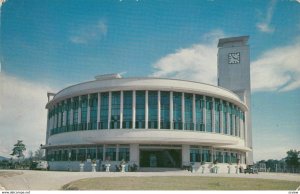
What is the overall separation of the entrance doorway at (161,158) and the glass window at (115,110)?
9.36ft

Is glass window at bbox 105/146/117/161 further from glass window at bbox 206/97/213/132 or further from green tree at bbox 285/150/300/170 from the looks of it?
green tree at bbox 285/150/300/170

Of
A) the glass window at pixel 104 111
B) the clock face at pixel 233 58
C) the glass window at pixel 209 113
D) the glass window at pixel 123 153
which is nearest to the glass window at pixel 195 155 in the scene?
the glass window at pixel 209 113

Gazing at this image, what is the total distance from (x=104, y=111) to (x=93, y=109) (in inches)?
41.4

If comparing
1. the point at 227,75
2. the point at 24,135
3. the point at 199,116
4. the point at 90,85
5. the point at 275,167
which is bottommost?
the point at 275,167

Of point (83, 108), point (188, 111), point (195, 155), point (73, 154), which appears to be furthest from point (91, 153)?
point (188, 111)

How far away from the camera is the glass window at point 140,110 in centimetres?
2736

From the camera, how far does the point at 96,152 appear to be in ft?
92.7

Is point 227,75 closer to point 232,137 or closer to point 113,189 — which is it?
point 232,137

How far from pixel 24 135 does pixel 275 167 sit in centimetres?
2458

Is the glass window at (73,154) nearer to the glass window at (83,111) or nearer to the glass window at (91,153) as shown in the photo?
the glass window at (91,153)

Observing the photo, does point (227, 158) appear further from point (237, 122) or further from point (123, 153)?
point (123, 153)

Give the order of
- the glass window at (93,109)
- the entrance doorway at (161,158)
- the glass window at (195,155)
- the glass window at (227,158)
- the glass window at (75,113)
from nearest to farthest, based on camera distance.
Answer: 1. the glass window at (195,155)
2. the entrance doorway at (161,158)
3. the glass window at (93,109)
4. the glass window at (75,113)
5. the glass window at (227,158)

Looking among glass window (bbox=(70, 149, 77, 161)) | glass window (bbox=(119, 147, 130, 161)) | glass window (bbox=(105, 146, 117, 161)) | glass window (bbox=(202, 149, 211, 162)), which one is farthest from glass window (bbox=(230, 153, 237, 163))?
glass window (bbox=(70, 149, 77, 161))

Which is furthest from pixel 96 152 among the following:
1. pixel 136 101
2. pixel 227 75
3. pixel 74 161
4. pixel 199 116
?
pixel 227 75
